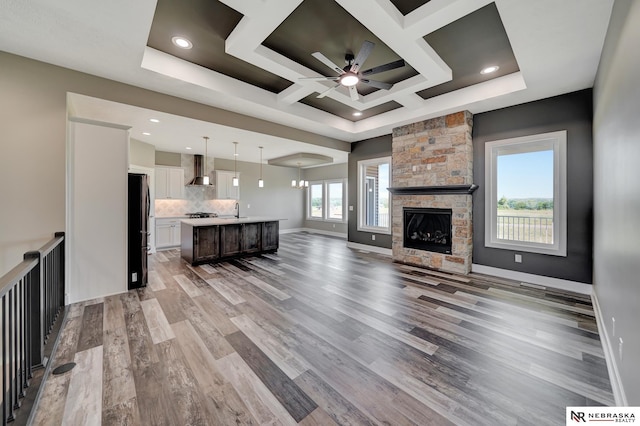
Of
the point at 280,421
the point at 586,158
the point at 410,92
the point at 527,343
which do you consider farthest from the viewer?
the point at 410,92

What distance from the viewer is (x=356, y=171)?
283 inches

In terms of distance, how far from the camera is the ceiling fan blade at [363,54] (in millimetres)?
2502

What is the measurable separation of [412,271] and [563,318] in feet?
7.41

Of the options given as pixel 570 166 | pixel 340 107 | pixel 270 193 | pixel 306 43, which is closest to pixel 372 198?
pixel 340 107

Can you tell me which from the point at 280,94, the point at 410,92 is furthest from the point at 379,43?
the point at 280,94

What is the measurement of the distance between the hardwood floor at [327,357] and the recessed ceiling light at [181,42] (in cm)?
329

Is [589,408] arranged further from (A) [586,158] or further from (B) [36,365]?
(B) [36,365]

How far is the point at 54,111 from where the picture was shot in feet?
9.82

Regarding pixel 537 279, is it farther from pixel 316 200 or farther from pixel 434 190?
pixel 316 200

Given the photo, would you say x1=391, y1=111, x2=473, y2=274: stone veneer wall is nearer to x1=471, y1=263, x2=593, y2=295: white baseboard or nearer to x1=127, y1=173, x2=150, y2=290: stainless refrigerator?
x1=471, y1=263, x2=593, y2=295: white baseboard

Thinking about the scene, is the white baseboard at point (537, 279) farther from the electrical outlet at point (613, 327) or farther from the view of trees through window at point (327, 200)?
the view of trees through window at point (327, 200)

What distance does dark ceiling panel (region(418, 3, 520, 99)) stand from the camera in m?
2.73

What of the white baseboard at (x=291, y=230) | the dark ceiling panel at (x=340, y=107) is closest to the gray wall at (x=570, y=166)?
the dark ceiling panel at (x=340, y=107)

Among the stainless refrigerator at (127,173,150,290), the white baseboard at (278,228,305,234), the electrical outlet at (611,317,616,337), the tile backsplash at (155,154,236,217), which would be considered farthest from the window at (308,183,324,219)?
the electrical outlet at (611,317,616,337)
